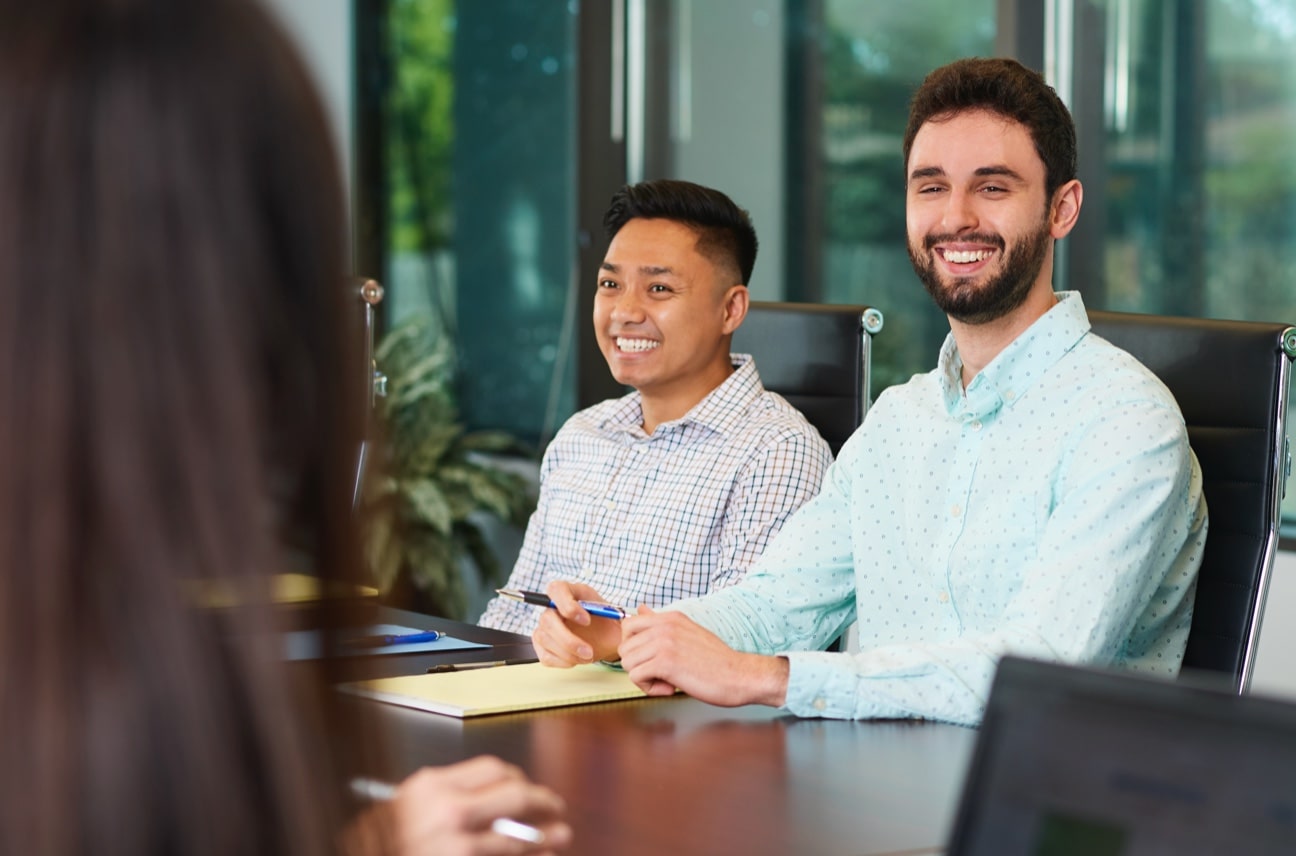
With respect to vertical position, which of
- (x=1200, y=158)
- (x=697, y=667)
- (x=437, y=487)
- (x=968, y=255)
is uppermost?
(x=1200, y=158)

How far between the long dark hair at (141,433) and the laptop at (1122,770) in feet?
1.24

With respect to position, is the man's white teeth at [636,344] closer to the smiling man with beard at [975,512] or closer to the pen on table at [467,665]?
the smiling man with beard at [975,512]

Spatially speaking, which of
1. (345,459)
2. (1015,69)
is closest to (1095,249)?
(1015,69)

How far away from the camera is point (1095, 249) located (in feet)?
11.7

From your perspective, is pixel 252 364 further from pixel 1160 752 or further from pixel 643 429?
pixel 643 429

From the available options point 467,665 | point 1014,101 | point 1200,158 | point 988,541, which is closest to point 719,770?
point 467,665

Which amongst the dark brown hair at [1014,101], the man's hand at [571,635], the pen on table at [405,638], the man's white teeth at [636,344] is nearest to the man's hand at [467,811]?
the man's hand at [571,635]

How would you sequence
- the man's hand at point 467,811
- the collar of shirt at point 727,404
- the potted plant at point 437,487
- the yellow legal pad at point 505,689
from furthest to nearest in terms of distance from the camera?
1. the potted plant at point 437,487
2. the collar of shirt at point 727,404
3. the yellow legal pad at point 505,689
4. the man's hand at point 467,811

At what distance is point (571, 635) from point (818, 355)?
0.99 m

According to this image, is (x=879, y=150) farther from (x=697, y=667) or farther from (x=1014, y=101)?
(x=697, y=667)

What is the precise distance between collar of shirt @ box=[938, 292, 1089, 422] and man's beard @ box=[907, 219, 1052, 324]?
0.06 m

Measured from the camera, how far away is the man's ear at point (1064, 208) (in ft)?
6.91

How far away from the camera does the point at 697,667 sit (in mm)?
1656

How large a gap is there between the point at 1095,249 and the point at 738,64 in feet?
4.41
